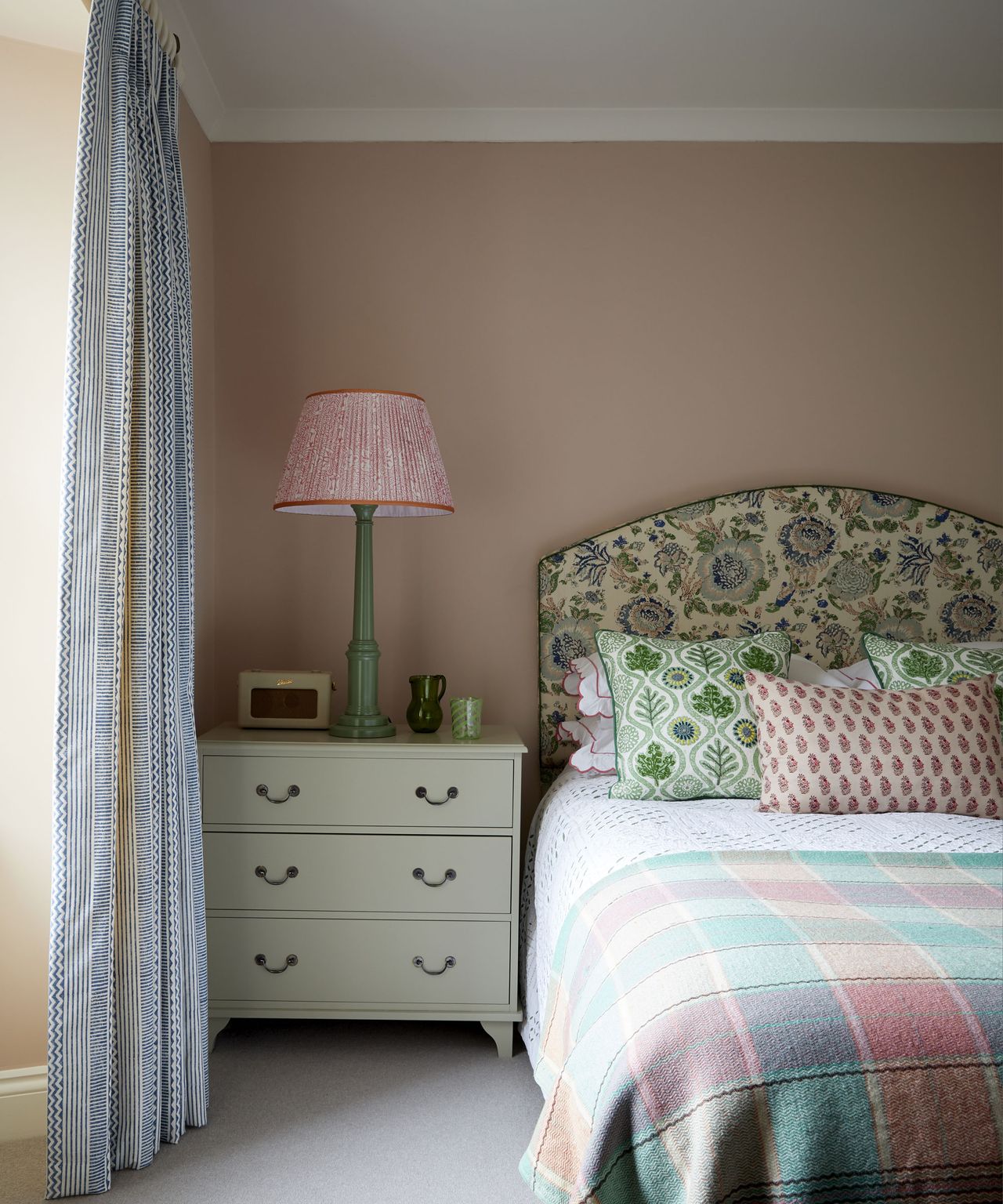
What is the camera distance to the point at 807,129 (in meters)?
2.89

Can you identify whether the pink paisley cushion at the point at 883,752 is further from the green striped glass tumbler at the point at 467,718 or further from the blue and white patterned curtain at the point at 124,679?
the blue and white patterned curtain at the point at 124,679

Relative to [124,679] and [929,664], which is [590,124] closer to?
[929,664]

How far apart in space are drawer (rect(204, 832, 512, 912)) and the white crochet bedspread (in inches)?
9.3

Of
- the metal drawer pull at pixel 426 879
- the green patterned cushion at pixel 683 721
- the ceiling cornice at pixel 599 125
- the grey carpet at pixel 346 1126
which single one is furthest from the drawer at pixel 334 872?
the ceiling cornice at pixel 599 125

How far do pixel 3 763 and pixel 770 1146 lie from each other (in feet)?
5.41

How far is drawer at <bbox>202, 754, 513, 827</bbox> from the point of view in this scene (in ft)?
7.88

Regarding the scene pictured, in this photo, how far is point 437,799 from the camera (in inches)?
94.8

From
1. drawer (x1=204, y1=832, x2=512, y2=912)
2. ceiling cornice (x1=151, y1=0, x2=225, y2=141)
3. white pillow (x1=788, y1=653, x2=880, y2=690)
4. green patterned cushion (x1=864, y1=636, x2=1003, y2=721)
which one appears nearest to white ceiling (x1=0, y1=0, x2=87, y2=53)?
ceiling cornice (x1=151, y1=0, x2=225, y2=141)

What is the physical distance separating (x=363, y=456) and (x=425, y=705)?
67cm

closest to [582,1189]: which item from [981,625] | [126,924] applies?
[126,924]

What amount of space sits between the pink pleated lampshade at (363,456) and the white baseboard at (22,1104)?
1.35 m

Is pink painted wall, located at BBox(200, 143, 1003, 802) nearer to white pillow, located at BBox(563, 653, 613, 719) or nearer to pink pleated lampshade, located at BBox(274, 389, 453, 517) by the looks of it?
white pillow, located at BBox(563, 653, 613, 719)

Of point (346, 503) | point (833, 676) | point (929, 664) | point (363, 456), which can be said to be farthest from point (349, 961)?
point (929, 664)

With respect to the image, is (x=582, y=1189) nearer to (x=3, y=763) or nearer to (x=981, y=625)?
(x=3, y=763)
